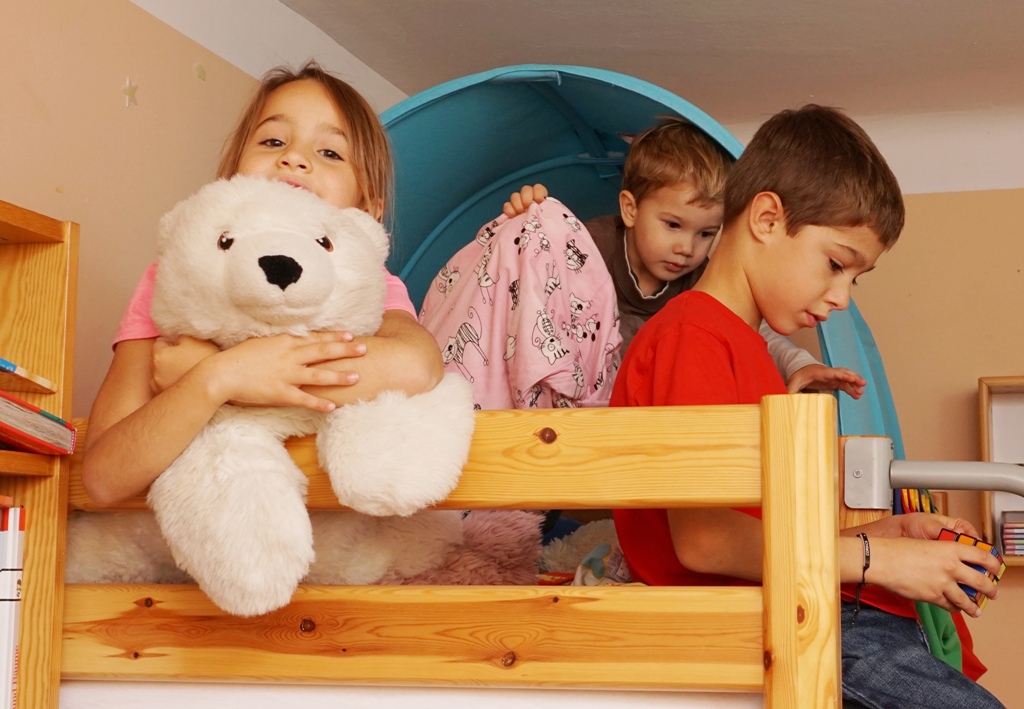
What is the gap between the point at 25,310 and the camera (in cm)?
119

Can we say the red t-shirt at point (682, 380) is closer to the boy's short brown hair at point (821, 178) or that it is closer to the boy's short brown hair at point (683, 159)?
the boy's short brown hair at point (821, 178)

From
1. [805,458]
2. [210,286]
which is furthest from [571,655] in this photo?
[210,286]

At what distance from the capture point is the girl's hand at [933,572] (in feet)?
3.63

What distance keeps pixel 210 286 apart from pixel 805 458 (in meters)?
0.59

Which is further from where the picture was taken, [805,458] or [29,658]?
[29,658]

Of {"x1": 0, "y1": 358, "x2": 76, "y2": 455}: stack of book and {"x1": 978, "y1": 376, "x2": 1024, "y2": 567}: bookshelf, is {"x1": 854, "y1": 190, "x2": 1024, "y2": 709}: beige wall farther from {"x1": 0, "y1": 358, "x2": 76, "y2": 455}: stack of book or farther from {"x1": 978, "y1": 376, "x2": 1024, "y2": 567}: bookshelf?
{"x1": 0, "y1": 358, "x2": 76, "y2": 455}: stack of book

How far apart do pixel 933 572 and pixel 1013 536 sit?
201 centimetres

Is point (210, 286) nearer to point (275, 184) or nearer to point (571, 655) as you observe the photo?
point (275, 184)

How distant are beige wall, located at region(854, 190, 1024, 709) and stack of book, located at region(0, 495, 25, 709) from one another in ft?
8.77

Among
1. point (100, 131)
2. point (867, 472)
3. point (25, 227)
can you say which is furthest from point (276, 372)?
point (100, 131)

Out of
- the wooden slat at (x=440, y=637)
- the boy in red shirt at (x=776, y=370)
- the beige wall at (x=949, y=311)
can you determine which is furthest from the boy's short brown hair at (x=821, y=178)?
the beige wall at (x=949, y=311)

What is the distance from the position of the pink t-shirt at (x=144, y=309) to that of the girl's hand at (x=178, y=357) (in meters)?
0.08

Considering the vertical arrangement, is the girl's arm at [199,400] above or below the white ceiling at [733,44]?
below

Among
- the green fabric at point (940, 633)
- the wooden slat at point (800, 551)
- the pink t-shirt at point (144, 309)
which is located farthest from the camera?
the green fabric at point (940, 633)
